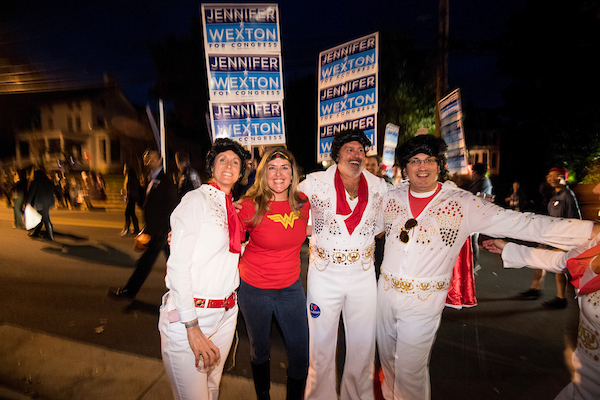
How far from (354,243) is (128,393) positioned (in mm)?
2351

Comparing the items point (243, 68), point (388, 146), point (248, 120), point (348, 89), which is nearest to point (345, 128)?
point (348, 89)

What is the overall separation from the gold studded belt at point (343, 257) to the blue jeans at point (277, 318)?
0.30 meters

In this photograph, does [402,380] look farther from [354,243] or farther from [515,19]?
[515,19]

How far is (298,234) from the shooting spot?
2.43m

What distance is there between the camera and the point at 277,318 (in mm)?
2381

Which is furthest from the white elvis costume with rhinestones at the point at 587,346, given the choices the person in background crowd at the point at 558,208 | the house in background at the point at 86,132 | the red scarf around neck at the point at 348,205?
the house in background at the point at 86,132

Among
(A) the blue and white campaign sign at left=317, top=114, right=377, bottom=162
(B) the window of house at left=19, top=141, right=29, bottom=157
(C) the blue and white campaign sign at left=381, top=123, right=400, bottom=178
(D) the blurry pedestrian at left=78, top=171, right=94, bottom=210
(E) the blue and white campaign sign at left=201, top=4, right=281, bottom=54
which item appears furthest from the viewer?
(B) the window of house at left=19, top=141, right=29, bottom=157

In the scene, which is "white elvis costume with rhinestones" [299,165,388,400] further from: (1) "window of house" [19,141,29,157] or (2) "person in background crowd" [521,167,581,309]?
(1) "window of house" [19,141,29,157]

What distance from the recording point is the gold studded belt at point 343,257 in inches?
97.1

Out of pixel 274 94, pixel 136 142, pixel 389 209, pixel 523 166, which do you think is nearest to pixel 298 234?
pixel 389 209

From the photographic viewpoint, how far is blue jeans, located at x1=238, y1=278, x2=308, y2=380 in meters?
2.31

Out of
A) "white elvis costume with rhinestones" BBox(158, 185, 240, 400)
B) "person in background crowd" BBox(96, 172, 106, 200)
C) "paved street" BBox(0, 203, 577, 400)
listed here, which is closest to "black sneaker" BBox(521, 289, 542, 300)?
"paved street" BBox(0, 203, 577, 400)

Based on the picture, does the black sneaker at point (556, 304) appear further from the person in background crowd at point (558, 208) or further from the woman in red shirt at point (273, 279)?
the woman in red shirt at point (273, 279)

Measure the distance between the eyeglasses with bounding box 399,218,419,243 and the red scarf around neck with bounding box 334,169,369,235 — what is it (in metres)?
0.38
